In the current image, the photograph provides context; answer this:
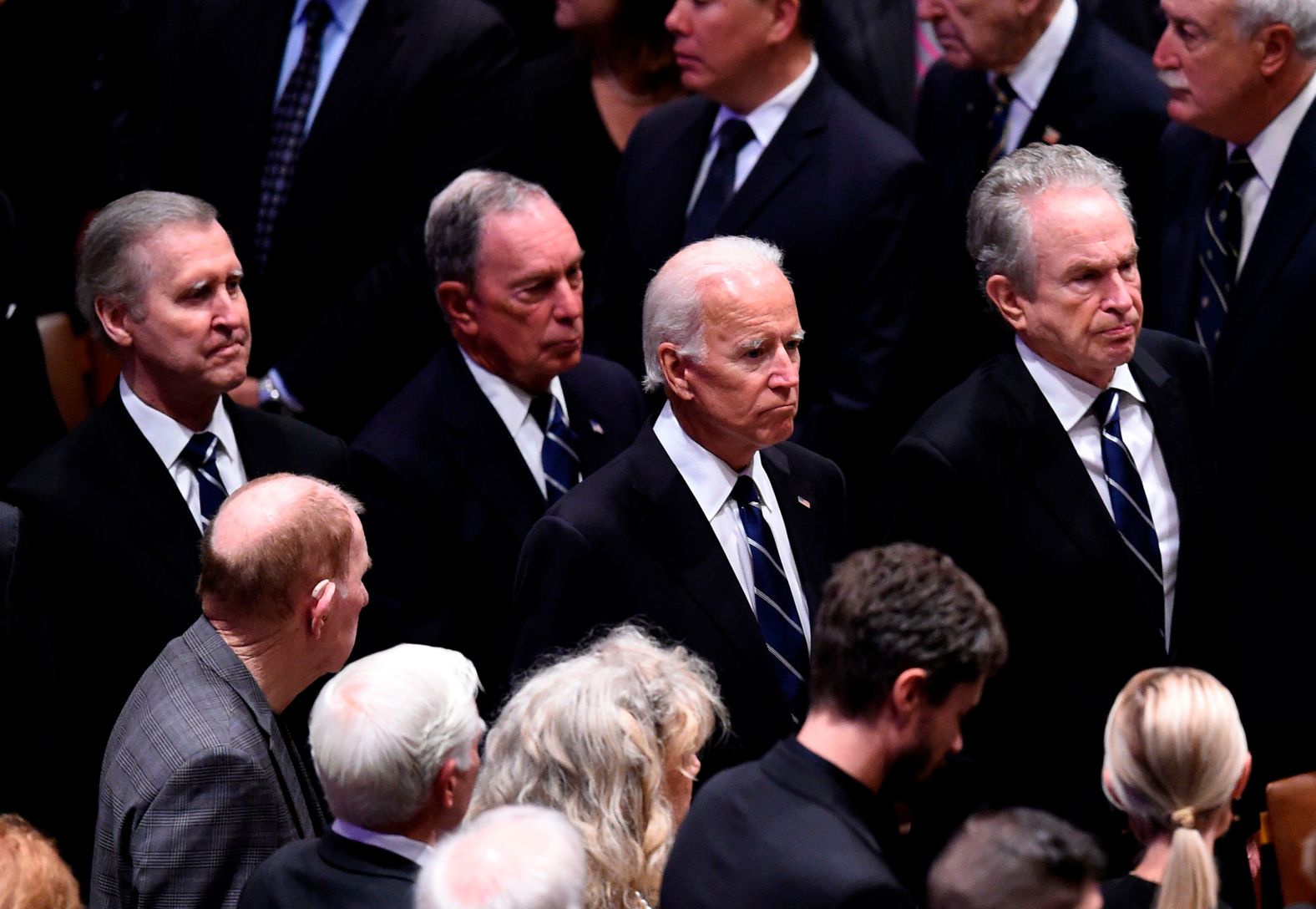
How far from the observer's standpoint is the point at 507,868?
257 centimetres

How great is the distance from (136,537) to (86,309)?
62 centimetres

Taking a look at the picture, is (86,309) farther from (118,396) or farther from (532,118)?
(532,118)

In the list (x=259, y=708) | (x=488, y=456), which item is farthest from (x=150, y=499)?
(x=259, y=708)

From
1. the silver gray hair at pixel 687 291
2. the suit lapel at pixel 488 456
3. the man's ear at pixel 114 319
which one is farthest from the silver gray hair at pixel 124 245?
the silver gray hair at pixel 687 291

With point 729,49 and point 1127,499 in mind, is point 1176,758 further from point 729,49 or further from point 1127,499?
point 729,49

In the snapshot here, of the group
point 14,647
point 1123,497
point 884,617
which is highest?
point 884,617

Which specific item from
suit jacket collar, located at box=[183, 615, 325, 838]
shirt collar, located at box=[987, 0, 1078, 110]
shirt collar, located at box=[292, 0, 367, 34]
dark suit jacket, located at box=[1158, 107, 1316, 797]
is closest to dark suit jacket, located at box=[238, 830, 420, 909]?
suit jacket collar, located at box=[183, 615, 325, 838]

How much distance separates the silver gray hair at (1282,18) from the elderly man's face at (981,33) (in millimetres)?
677

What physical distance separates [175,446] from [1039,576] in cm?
193

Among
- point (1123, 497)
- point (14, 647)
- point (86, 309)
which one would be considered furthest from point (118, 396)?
point (1123, 497)

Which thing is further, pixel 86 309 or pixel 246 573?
pixel 86 309

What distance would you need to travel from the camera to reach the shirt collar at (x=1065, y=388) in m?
4.19

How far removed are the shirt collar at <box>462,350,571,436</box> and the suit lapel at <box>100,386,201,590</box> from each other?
2.69ft

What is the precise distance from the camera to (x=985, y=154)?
5449 millimetres
